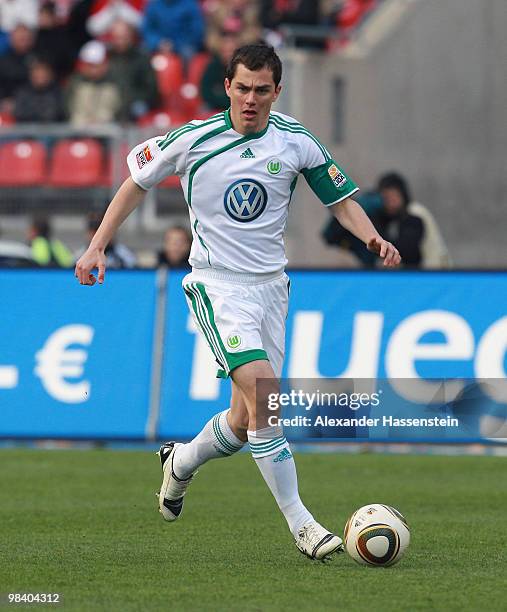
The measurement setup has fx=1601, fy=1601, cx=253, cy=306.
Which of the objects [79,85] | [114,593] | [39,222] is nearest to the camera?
[114,593]

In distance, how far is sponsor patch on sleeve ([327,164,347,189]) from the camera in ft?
26.0

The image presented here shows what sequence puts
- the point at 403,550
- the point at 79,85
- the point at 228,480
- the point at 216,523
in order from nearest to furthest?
1. the point at 403,550
2. the point at 216,523
3. the point at 228,480
4. the point at 79,85

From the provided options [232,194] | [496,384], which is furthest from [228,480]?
[232,194]

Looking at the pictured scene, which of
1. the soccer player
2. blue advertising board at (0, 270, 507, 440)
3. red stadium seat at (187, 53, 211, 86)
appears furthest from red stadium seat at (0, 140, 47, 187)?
the soccer player

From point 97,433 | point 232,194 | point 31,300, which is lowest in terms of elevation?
point 97,433

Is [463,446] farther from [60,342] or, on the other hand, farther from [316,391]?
[316,391]

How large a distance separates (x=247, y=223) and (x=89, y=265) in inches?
31.8

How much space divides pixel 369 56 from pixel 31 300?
8533mm

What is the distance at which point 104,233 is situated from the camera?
768 cm

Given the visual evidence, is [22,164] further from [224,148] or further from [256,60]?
[256,60]

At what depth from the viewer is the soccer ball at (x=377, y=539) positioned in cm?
728

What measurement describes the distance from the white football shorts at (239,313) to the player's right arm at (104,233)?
1.54ft

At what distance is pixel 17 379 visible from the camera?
44.6ft

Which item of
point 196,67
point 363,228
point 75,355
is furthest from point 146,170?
point 196,67
